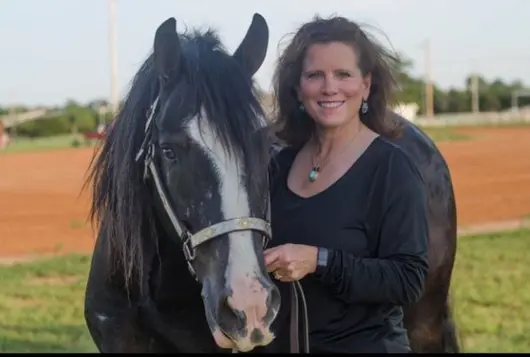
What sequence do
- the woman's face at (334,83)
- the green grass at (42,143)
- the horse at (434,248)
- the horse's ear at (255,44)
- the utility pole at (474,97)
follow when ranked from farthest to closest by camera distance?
1. the utility pole at (474,97)
2. the green grass at (42,143)
3. the horse at (434,248)
4. the horse's ear at (255,44)
5. the woman's face at (334,83)

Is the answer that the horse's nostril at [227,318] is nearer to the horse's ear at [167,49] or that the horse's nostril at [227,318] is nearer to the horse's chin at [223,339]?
the horse's chin at [223,339]

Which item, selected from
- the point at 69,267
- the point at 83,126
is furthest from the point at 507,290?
the point at 83,126

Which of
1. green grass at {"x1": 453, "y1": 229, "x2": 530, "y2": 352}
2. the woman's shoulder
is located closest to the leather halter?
the woman's shoulder

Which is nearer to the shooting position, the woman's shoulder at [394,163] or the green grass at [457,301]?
the woman's shoulder at [394,163]

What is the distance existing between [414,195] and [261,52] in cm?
67

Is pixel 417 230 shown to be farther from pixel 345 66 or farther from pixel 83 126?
pixel 83 126

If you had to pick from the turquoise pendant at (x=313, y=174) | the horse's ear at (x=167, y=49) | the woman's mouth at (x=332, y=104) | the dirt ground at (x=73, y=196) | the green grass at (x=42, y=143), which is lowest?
the dirt ground at (x=73, y=196)

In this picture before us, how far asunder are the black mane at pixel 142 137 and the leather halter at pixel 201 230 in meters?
0.07

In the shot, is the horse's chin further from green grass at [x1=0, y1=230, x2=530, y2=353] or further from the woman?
green grass at [x1=0, y1=230, x2=530, y2=353]

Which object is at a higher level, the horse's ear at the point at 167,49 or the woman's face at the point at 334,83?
the horse's ear at the point at 167,49

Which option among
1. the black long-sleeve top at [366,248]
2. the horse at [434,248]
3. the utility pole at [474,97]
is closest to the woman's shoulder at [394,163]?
the black long-sleeve top at [366,248]

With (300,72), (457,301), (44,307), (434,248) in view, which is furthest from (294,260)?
(44,307)

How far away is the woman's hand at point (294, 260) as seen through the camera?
2004mm

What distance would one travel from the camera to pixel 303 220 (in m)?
2.16
